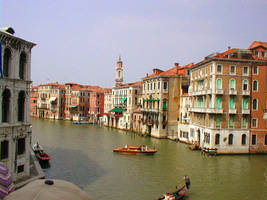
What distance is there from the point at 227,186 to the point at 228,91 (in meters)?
12.6

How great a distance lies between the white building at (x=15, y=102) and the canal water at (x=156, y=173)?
4384 mm

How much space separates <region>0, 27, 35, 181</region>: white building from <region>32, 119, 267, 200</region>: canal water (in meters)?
4.38

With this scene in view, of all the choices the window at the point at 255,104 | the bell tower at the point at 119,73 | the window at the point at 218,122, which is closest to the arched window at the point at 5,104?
the window at the point at 218,122

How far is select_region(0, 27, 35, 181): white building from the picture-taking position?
45.6 ft

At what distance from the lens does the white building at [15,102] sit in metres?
13.9

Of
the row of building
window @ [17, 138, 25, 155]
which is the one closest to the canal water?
the row of building

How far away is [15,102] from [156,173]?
37.7ft

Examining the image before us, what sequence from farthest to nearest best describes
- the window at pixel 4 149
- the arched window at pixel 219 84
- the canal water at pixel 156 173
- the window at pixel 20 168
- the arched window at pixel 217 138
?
the arched window at pixel 219 84 → the arched window at pixel 217 138 → the canal water at pixel 156 173 → the window at pixel 20 168 → the window at pixel 4 149

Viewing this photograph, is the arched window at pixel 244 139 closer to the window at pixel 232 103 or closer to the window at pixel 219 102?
the window at pixel 232 103

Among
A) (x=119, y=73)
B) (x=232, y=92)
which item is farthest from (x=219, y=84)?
(x=119, y=73)

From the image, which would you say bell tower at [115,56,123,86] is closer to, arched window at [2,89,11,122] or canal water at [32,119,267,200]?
canal water at [32,119,267,200]

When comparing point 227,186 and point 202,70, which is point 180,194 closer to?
point 227,186

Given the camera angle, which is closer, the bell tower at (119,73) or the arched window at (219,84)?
the arched window at (219,84)

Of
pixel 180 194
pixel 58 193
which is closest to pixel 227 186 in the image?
pixel 180 194
